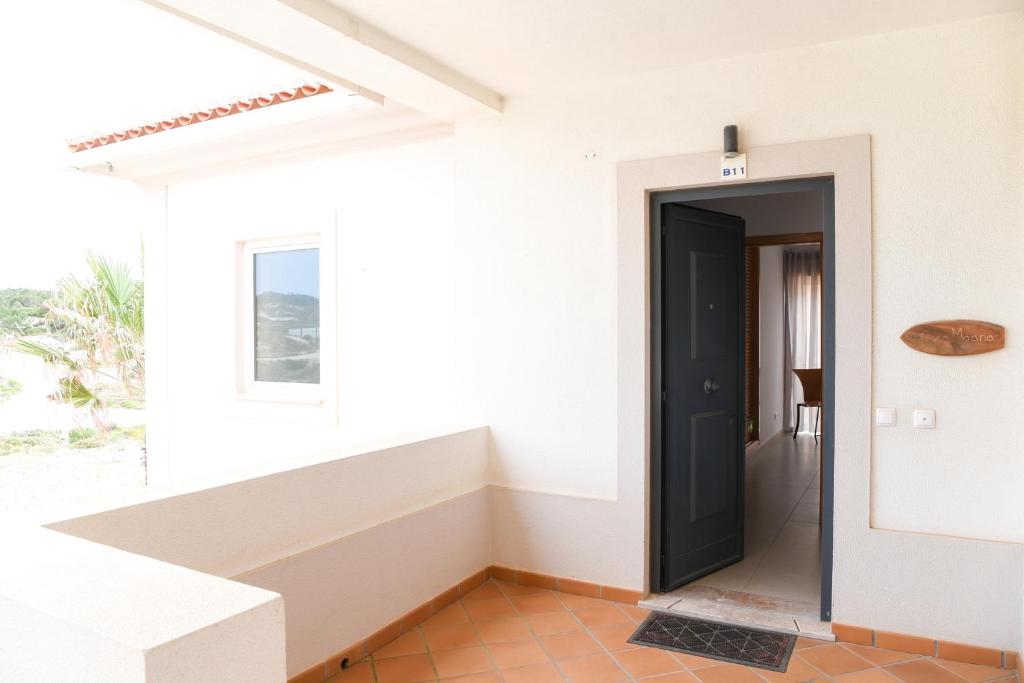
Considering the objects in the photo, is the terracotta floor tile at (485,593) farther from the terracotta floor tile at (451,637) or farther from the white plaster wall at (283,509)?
the white plaster wall at (283,509)

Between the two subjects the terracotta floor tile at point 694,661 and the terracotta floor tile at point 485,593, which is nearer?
the terracotta floor tile at point 694,661

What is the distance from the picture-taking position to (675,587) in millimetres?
3859

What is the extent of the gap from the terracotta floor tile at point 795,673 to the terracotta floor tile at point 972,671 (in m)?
0.55

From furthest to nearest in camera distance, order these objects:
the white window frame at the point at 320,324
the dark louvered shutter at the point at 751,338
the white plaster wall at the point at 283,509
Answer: the dark louvered shutter at the point at 751,338 < the white window frame at the point at 320,324 < the white plaster wall at the point at 283,509

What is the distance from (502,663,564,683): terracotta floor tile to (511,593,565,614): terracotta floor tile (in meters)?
0.59

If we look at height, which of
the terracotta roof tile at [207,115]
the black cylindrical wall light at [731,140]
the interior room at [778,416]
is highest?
the terracotta roof tile at [207,115]

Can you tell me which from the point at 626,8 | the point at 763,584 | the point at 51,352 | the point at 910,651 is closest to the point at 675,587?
the point at 763,584

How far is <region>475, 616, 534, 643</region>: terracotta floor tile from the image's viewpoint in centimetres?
333

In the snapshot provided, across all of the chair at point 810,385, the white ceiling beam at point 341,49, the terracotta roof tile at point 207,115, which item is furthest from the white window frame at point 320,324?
the chair at point 810,385

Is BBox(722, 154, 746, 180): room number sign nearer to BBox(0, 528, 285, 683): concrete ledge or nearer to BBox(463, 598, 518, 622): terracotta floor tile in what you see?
BBox(463, 598, 518, 622): terracotta floor tile

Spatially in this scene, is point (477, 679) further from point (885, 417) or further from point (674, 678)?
point (885, 417)

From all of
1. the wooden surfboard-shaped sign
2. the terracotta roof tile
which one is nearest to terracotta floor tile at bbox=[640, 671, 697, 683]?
the wooden surfboard-shaped sign

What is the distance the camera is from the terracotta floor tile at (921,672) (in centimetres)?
287

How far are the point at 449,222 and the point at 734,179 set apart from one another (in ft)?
5.95
